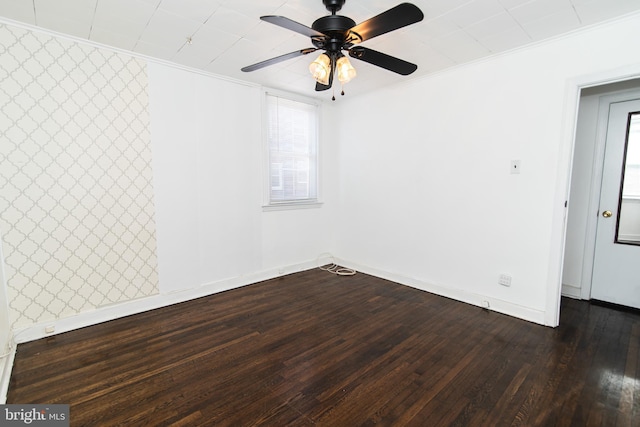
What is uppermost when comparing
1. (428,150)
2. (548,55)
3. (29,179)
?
(548,55)

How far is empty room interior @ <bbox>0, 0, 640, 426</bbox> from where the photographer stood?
1924 millimetres

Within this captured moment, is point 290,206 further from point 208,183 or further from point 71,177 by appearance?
point 71,177

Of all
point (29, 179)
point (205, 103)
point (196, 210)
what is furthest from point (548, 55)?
point (29, 179)

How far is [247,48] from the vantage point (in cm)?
269

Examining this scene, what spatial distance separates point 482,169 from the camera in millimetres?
3096

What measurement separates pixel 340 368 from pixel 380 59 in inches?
87.7

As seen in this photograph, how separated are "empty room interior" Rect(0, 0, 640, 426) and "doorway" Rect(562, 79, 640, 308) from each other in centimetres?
2

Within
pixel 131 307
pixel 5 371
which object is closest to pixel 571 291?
pixel 131 307

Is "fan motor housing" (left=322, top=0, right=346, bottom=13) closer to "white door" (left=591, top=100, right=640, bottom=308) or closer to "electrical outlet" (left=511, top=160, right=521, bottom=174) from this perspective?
"electrical outlet" (left=511, top=160, right=521, bottom=174)

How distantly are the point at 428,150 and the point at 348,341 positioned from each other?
2350 mm

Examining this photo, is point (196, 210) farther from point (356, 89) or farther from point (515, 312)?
point (515, 312)

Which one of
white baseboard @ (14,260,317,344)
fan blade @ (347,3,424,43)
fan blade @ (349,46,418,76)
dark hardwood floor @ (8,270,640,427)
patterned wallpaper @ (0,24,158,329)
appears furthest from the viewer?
white baseboard @ (14,260,317,344)

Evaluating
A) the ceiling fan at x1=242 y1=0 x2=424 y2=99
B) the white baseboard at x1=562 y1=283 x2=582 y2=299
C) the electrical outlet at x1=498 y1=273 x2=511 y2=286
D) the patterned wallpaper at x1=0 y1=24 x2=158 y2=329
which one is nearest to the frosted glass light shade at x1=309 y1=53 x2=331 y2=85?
the ceiling fan at x1=242 y1=0 x2=424 y2=99

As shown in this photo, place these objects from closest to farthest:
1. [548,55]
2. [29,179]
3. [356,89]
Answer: [29,179] → [548,55] → [356,89]
